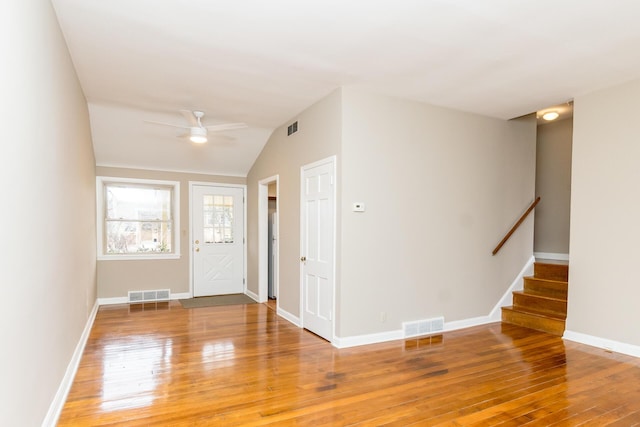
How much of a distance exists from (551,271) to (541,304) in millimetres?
568

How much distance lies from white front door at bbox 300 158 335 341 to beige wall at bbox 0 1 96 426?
8.29ft

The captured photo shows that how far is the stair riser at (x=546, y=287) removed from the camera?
190 inches

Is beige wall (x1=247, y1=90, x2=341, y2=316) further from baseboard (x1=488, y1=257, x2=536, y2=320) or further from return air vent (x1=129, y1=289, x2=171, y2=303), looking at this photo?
baseboard (x1=488, y1=257, x2=536, y2=320)

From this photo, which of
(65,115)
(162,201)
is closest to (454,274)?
(65,115)

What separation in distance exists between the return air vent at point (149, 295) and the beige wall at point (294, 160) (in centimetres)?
244

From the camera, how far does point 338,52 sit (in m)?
3.24

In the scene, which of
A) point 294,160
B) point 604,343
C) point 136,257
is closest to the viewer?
point 604,343

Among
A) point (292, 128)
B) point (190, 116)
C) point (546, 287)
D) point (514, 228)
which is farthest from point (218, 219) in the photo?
point (546, 287)

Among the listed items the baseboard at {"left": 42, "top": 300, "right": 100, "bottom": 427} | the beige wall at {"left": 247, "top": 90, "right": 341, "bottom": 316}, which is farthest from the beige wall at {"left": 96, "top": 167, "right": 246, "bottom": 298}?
the baseboard at {"left": 42, "top": 300, "right": 100, "bottom": 427}


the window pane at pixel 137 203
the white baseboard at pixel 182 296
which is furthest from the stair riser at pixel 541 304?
the window pane at pixel 137 203

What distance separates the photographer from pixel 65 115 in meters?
3.04

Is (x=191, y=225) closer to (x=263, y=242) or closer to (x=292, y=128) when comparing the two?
(x=263, y=242)

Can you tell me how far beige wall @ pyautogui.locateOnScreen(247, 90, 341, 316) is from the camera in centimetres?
427

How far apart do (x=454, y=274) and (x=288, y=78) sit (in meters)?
3.24
